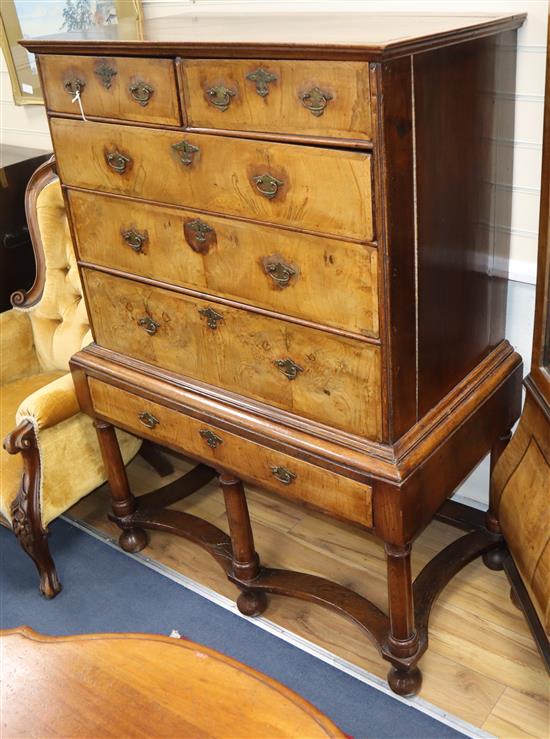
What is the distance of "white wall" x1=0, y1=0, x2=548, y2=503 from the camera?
6.77ft

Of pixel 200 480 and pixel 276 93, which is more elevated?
pixel 276 93

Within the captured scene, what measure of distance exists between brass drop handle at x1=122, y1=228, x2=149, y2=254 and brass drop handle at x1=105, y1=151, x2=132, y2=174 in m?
0.16

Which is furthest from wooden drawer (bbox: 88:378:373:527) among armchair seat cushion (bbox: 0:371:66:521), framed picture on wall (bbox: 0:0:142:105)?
framed picture on wall (bbox: 0:0:142:105)

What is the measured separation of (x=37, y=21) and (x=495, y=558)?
9.04ft

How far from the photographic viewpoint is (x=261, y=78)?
172cm

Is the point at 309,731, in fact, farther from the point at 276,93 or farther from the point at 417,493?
the point at 276,93

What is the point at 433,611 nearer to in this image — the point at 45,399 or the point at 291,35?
the point at 45,399

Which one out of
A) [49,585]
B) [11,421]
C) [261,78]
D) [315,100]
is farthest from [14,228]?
[315,100]

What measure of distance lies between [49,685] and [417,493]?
3.09 feet

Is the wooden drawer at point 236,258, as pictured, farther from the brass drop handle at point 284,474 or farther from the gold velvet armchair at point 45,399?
the gold velvet armchair at point 45,399

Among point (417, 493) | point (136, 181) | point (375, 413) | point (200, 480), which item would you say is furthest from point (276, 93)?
point (200, 480)

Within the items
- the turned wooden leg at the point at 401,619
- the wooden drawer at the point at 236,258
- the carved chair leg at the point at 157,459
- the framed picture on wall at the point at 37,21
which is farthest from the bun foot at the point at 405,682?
the framed picture on wall at the point at 37,21

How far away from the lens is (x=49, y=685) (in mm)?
1737

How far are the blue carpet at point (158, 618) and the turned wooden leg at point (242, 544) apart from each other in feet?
0.23
